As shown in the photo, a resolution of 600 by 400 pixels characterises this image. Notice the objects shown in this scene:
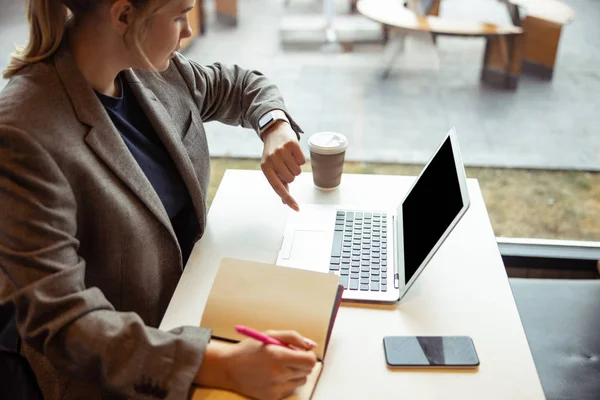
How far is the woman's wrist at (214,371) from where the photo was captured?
85 centimetres

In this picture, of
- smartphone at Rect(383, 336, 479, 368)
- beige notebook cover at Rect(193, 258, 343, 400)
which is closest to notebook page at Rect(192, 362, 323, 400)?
beige notebook cover at Rect(193, 258, 343, 400)

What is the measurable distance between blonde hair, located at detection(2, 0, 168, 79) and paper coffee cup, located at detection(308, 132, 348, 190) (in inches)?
17.8

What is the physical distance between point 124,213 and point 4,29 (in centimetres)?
154

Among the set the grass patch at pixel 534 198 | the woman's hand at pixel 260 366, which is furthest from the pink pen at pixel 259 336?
the grass patch at pixel 534 198

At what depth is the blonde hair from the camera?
88 cm

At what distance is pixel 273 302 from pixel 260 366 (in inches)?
5.5

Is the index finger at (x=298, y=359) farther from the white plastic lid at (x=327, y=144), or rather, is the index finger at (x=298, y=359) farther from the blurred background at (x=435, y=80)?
the blurred background at (x=435, y=80)

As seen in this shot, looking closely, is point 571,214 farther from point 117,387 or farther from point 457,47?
point 117,387

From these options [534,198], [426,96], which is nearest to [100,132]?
[534,198]

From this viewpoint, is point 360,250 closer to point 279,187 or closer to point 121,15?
point 279,187

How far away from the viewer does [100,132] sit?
945 millimetres

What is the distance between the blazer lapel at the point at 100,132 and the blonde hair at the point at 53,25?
26 mm

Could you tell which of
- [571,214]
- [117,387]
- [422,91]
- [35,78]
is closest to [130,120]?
[35,78]

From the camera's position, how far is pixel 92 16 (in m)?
0.91
